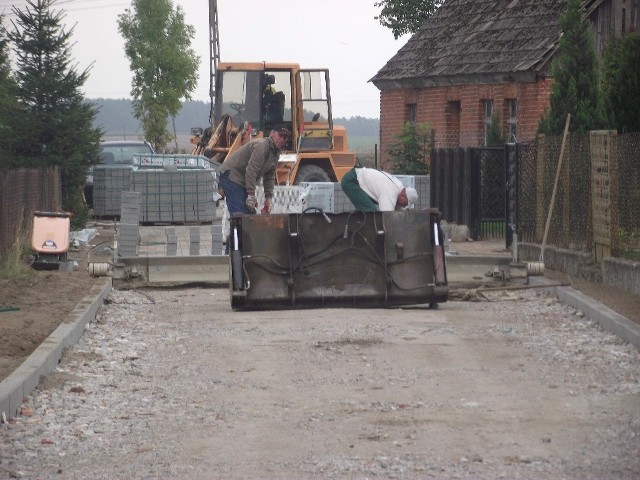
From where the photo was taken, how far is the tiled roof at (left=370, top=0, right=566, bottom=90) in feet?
105

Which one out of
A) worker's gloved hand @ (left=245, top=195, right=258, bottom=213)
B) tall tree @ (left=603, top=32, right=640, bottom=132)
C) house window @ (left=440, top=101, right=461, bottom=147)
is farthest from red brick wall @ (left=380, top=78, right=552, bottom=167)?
worker's gloved hand @ (left=245, top=195, right=258, bottom=213)

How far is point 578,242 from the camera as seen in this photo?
1817cm

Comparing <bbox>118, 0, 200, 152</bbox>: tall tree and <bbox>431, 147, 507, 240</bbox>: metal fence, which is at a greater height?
<bbox>118, 0, 200, 152</bbox>: tall tree

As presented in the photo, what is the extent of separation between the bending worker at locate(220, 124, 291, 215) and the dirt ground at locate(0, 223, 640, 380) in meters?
1.95

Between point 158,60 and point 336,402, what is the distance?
4998cm

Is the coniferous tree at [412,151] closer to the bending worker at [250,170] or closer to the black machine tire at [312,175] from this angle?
the black machine tire at [312,175]

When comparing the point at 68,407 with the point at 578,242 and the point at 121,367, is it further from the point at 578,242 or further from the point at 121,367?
the point at 578,242

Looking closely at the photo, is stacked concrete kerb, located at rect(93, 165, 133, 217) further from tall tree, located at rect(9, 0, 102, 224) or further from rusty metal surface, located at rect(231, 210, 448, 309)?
rusty metal surface, located at rect(231, 210, 448, 309)

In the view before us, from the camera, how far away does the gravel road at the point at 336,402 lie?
7344mm

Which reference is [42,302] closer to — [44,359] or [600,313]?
[44,359]

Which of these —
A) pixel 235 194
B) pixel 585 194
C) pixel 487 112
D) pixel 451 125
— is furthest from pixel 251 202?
pixel 451 125

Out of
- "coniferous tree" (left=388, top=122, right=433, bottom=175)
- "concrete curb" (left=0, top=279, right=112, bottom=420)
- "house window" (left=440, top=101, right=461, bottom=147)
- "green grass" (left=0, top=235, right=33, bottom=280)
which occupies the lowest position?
"concrete curb" (left=0, top=279, right=112, bottom=420)

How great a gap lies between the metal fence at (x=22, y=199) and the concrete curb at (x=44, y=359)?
414cm

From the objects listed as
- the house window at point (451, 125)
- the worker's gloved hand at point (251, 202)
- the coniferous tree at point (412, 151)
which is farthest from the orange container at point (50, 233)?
the house window at point (451, 125)
